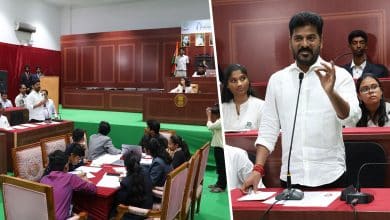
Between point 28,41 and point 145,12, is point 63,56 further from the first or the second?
point 145,12

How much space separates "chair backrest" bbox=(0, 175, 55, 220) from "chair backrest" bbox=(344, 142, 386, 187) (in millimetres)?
1332

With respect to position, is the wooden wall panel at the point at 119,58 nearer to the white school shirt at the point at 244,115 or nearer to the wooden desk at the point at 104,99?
the wooden desk at the point at 104,99

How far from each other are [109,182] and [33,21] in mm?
7728

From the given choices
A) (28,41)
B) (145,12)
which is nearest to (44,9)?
(28,41)

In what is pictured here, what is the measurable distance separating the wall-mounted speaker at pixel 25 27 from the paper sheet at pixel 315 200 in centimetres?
873

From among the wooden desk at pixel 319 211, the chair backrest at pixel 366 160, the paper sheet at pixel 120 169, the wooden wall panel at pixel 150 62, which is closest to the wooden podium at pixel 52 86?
the wooden wall panel at pixel 150 62

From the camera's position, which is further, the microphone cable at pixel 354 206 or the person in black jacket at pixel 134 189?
the person in black jacket at pixel 134 189

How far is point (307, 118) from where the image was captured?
1153mm

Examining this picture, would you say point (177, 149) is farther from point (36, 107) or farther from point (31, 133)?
point (36, 107)

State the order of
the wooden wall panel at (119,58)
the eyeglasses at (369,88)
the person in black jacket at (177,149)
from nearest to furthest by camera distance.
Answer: the eyeglasses at (369,88) < the person in black jacket at (177,149) < the wooden wall panel at (119,58)

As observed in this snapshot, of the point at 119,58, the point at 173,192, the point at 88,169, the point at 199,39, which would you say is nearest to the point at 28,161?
the point at 88,169

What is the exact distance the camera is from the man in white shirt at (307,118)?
43.4 inches

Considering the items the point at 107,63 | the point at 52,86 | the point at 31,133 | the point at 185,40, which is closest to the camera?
the point at 31,133

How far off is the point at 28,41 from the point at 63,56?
0.95 m
